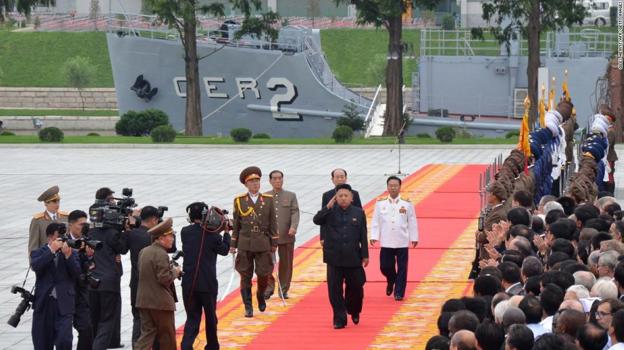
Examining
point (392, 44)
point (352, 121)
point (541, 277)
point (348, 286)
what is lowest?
point (352, 121)

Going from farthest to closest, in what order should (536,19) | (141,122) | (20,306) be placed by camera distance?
(141,122), (536,19), (20,306)

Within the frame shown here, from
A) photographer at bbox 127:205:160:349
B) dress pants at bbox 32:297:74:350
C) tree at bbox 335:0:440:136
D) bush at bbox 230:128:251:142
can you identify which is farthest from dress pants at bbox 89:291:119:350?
tree at bbox 335:0:440:136

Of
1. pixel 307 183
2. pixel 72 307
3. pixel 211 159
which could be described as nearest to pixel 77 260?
pixel 72 307

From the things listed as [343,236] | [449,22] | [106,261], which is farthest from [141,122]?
[106,261]

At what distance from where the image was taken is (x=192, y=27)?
49.2 meters

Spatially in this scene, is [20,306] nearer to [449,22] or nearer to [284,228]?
[284,228]

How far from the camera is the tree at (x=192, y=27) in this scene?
156 ft

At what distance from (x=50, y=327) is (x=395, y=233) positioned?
16.7 feet

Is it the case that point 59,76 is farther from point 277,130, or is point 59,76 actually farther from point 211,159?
point 211,159

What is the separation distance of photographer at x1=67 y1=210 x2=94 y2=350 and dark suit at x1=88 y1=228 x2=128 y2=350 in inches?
5.3

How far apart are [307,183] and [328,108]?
2201 cm

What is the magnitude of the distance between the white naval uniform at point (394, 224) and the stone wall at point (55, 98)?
58497 millimetres

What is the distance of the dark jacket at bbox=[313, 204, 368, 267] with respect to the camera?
16516mm

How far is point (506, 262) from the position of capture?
12.6 meters
